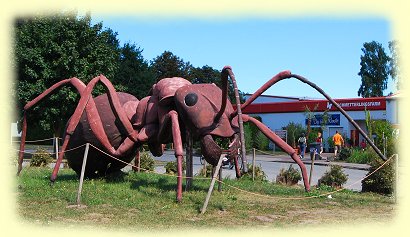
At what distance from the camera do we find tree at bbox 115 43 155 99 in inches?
1608

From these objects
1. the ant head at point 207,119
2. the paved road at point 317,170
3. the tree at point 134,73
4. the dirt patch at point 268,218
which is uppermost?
the tree at point 134,73

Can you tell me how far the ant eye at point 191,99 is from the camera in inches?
425

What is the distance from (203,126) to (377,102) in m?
34.5

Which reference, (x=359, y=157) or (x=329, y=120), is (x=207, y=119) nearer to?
(x=359, y=157)

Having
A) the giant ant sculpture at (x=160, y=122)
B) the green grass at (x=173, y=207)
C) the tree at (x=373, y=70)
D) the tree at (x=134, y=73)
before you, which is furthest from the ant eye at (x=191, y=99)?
the tree at (x=373, y=70)

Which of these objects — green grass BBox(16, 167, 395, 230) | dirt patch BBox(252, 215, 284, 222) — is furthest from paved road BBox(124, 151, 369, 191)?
dirt patch BBox(252, 215, 284, 222)

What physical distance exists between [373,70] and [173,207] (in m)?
79.2

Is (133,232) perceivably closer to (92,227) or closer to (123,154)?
(92,227)

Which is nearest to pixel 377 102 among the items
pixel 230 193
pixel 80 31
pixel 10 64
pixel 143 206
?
pixel 80 31

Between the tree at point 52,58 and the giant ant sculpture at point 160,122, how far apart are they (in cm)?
1467

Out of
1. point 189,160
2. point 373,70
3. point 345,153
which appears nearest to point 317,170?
point 345,153

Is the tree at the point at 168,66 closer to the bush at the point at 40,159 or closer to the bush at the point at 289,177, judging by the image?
the bush at the point at 40,159

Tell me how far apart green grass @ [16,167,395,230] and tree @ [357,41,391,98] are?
72679 millimetres

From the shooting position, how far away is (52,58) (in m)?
27.8
